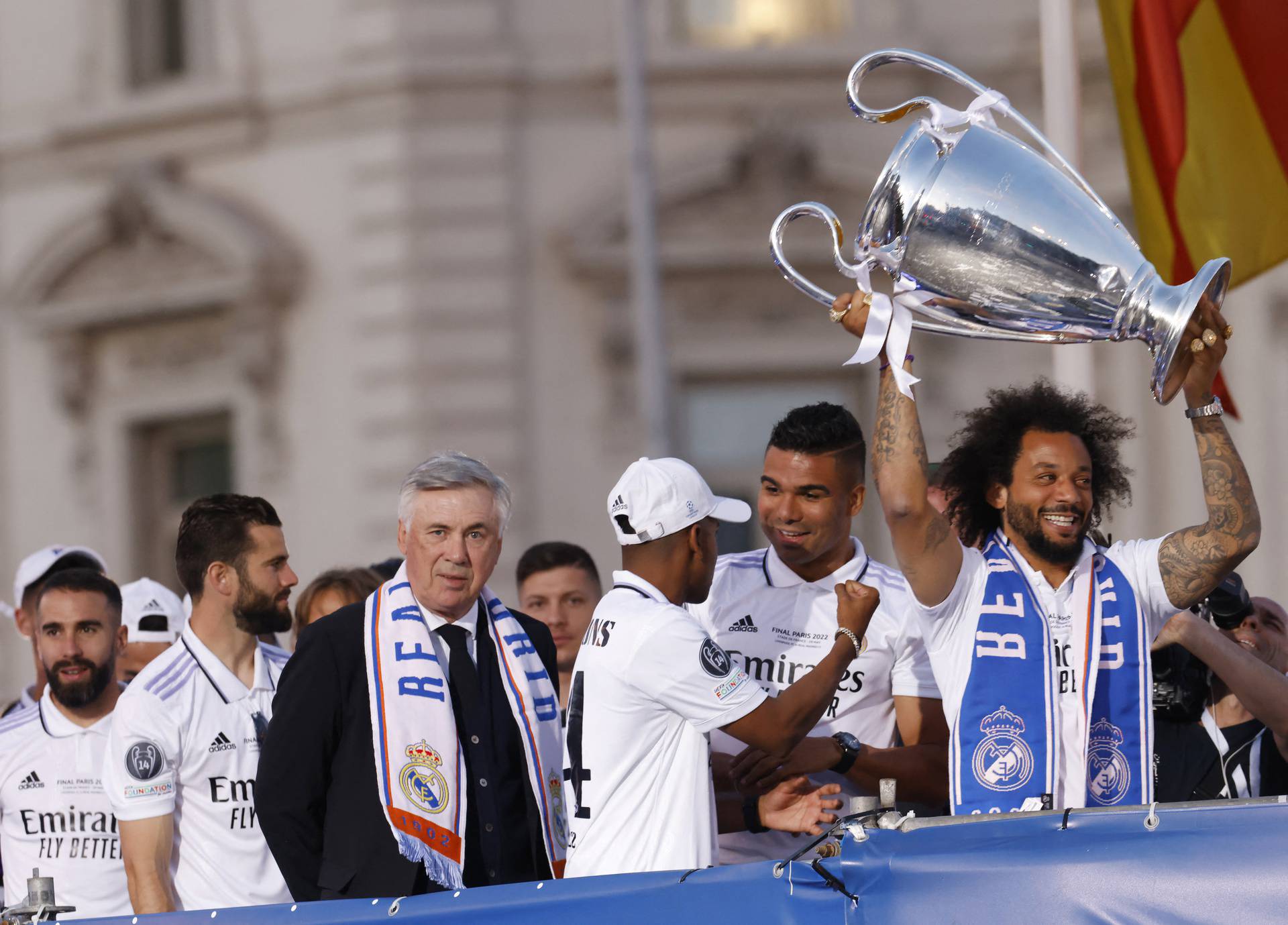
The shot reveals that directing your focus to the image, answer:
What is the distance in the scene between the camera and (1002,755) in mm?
3930

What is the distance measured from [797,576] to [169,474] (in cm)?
1099

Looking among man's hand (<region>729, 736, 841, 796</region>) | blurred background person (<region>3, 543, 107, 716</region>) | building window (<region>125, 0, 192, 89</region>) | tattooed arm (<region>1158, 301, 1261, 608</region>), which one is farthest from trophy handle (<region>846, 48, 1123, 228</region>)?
building window (<region>125, 0, 192, 89</region>)

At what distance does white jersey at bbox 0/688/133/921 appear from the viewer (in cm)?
509

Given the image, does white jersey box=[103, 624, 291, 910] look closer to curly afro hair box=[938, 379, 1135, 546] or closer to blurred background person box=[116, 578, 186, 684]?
curly afro hair box=[938, 379, 1135, 546]

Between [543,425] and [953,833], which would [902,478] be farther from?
[543,425]

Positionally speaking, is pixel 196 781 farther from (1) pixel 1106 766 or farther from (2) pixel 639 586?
(1) pixel 1106 766

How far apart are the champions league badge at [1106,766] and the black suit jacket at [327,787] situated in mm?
1211

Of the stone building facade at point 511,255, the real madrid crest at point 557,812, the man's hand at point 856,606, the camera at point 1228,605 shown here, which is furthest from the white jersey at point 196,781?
the stone building facade at point 511,255

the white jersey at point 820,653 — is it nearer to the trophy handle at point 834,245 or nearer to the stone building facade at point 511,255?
the trophy handle at point 834,245

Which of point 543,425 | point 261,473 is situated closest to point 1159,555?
point 543,425

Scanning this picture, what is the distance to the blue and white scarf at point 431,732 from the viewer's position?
4.16m

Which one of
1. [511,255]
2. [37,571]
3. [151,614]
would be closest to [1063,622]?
[151,614]

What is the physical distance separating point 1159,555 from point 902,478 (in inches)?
24.8

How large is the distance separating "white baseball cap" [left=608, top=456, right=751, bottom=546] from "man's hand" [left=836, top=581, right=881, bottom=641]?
0.89 ft
